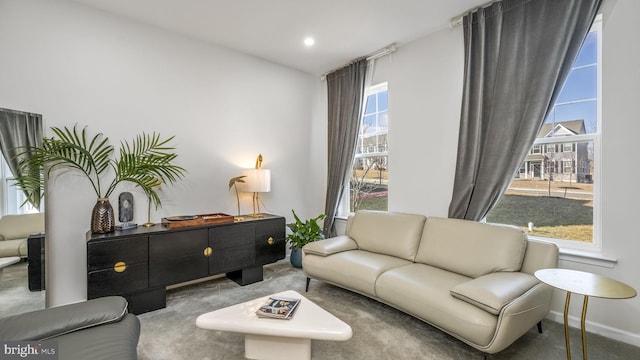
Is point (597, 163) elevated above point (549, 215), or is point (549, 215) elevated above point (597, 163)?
point (597, 163)

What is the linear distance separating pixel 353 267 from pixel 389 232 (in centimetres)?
63

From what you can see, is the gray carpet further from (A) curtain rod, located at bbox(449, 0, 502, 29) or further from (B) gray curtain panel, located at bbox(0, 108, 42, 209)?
(A) curtain rod, located at bbox(449, 0, 502, 29)

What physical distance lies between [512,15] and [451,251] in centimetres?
209

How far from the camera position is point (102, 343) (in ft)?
4.38

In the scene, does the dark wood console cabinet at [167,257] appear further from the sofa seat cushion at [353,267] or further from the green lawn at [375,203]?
the green lawn at [375,203]

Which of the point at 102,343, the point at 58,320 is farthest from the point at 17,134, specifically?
the point at 102,343

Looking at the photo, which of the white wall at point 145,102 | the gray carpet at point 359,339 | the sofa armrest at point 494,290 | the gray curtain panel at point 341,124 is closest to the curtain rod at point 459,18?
the gray curtain panel at point 341,124

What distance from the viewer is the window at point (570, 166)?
88.4 inches

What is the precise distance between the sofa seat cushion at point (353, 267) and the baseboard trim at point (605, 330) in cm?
120

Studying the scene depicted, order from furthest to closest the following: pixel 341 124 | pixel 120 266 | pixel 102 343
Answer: pixel 341 124
pixel 120 266
pixel 102 343

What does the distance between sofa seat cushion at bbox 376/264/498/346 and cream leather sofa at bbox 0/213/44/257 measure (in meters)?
2.58

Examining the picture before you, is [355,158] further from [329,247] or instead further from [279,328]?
[279,328]

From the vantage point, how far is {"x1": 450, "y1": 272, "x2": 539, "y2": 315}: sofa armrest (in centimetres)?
168

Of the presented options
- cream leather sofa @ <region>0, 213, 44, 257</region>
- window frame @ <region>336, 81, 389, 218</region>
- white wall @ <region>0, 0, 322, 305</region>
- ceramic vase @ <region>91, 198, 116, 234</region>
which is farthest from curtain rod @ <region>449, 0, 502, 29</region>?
cream leather sofa @ <region>0, 213, 44, 257</region>
